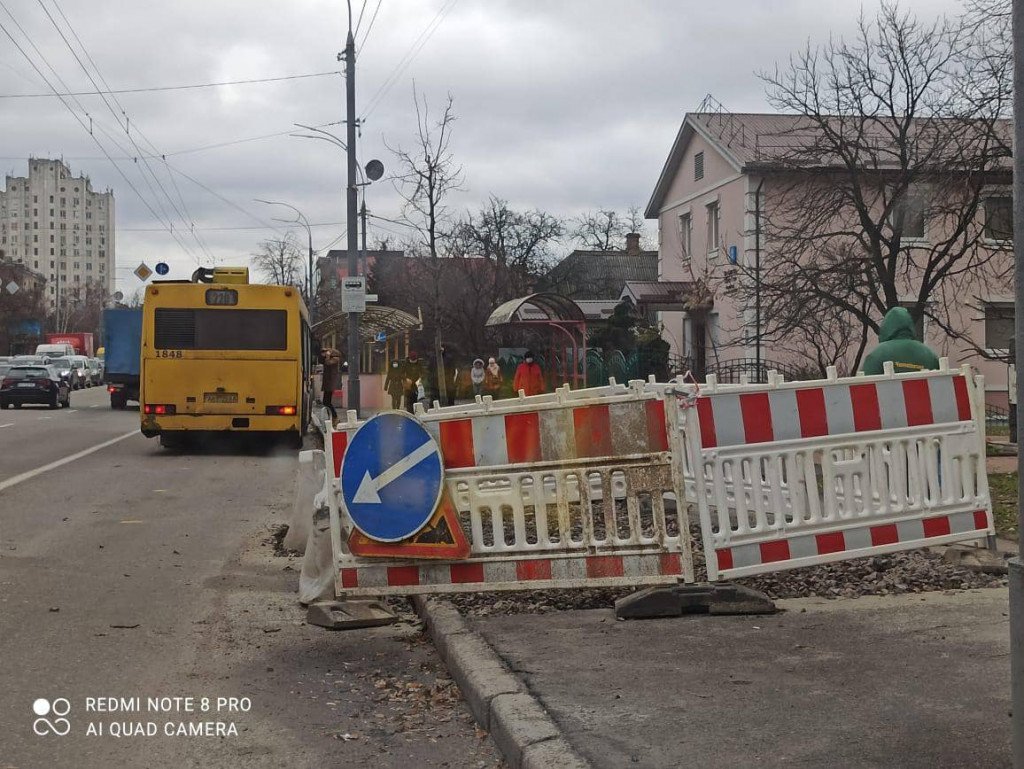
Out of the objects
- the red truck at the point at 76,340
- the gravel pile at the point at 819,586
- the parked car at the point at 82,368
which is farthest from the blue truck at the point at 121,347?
the red truck at the point at 76,340

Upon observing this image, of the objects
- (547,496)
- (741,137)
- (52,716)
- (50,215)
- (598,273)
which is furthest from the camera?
(50,215)

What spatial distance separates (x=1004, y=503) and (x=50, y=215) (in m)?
161

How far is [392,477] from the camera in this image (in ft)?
21.0

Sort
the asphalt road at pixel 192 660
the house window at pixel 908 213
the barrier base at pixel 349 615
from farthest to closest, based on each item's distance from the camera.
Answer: the house window at pixel 908 213 < the barrier base at pixel 349 615 < the asphalt road at pixel 192 660

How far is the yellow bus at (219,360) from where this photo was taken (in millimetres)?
20266

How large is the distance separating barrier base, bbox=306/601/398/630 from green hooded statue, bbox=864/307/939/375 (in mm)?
4178

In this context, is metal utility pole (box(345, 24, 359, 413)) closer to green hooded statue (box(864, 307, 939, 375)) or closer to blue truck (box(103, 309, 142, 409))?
blue truck (box(103, 309, 142, 409))

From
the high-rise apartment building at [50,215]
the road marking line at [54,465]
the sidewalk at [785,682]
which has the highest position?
the high-rise apartment building at [50,215]

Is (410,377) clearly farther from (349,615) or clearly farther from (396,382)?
(349,615)

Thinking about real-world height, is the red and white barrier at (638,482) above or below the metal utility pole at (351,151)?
below

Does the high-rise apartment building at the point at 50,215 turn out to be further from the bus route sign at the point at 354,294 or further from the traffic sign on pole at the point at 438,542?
the traffic sign on pole at the point at 438,542

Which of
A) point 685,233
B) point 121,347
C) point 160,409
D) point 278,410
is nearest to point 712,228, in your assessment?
point 685,233

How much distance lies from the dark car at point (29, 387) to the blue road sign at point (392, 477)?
35852 millimetres

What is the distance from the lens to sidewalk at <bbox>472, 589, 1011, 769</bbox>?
13.7 feet
